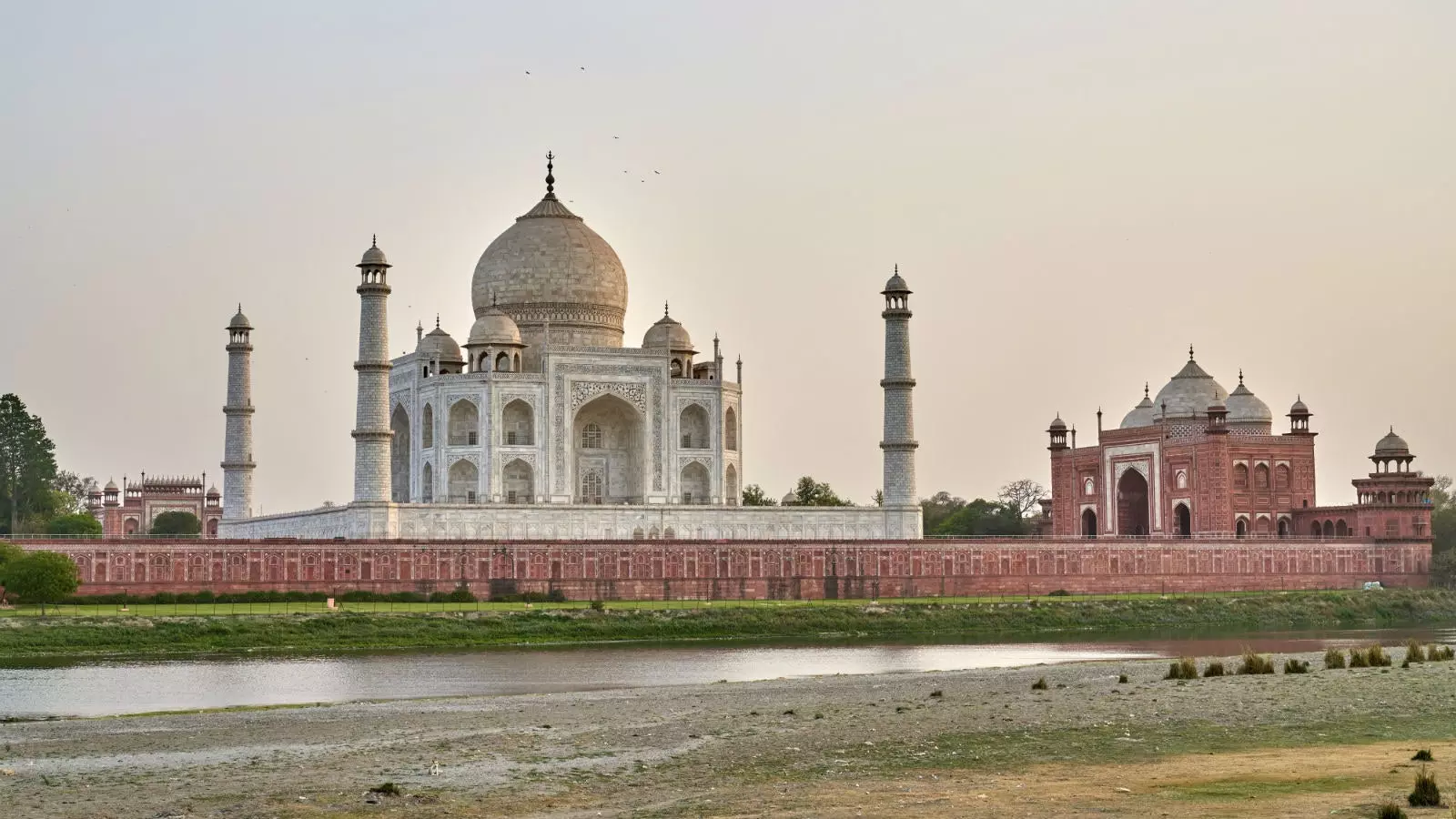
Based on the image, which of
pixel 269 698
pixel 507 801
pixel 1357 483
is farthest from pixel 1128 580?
pixel 507 801

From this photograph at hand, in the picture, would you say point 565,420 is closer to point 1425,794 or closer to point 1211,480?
point 1211,480

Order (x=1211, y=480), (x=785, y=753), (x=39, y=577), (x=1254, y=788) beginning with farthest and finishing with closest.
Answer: (x=1211, y=480) < (x=39, y=577) < (x=785, y=753) < (x=1254, y=788)

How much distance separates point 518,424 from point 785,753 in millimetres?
40183

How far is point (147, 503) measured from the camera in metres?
84.9

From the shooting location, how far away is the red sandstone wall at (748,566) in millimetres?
46688

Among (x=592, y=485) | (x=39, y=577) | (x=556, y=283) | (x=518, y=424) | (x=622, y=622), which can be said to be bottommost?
(x=622, y=622)

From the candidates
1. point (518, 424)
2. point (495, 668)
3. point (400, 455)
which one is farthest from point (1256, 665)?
point (400, 455)

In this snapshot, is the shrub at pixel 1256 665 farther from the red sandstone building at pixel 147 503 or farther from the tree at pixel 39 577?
the red sandstone building at pixel 147 503

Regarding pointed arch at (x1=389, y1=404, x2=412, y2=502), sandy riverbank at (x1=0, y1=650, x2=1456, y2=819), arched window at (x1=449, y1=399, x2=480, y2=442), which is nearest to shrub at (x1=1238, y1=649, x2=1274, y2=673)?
sandy riverbank at (x1=0, y1=650, x2=1456, y2=819)

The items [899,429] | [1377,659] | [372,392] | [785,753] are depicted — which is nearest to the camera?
[785,753]

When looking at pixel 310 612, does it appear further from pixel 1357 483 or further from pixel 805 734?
pixel 1357 483

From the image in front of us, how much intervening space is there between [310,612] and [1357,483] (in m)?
38.2

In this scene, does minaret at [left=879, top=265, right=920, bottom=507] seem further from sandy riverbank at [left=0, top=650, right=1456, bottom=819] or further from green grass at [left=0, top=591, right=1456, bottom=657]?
sandy riverbank at [left=0, top=650, right=1456, bottom=819]

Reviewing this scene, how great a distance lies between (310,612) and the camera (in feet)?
139
